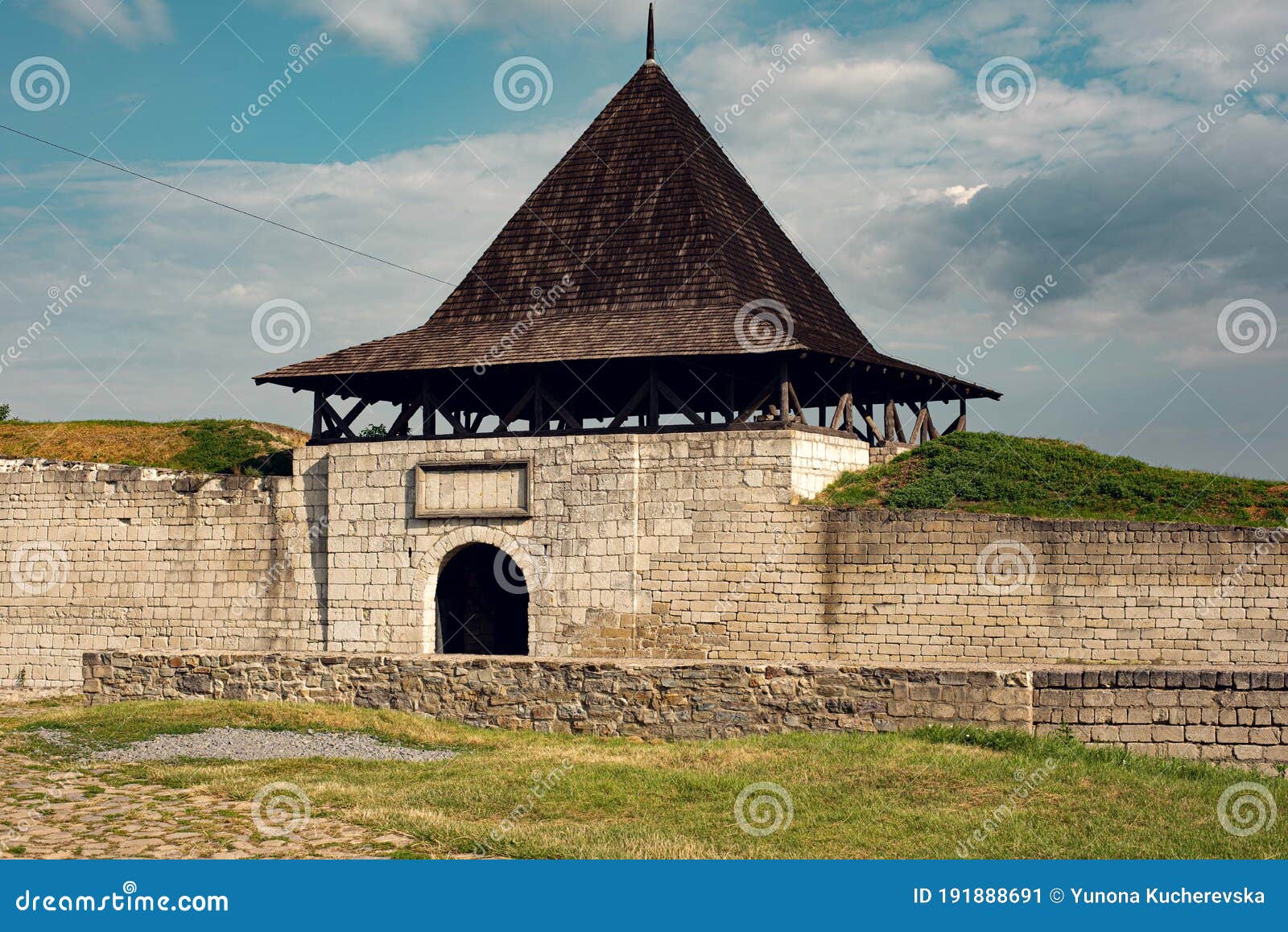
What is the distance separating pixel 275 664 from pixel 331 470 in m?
5.64

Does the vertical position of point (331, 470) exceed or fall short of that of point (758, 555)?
it exceeds it

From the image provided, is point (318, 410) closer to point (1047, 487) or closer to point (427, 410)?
point (427, 410)

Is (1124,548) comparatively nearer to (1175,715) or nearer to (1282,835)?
(1175,715)

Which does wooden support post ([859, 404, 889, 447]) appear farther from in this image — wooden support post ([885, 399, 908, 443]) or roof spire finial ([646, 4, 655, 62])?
roof spire finial ([646, 4, 655, 62])

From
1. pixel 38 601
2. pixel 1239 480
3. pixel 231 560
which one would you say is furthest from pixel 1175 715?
pixel 38 601

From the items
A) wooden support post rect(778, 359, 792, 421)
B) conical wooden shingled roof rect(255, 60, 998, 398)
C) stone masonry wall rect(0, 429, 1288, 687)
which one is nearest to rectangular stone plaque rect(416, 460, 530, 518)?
stone masonry wall rect(0, 429, 1288, 687)

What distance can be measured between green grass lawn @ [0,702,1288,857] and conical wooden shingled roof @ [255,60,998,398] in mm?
7635

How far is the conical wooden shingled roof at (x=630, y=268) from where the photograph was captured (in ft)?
61.2

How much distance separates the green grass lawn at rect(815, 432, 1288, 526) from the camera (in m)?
16.1

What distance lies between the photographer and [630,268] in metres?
19.7

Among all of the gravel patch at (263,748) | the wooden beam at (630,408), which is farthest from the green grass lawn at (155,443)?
the gravel patch at (263,748)

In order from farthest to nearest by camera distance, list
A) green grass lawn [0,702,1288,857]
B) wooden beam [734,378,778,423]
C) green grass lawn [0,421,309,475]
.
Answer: green grass lawn [0,421,309,475], wooden beam [734,378,778,423], green grass lawn [0,702,1288,857]

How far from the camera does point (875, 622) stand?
16547mm

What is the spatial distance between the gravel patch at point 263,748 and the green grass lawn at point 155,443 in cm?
1013
